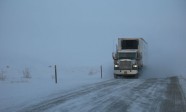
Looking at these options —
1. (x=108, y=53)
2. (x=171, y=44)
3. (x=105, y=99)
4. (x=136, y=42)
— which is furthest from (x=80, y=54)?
(x=105, y=99)

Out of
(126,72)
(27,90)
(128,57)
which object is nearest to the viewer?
(27,90)

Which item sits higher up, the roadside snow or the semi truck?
the semi truck

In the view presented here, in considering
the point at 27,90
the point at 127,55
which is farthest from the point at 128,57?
the point at 27,90

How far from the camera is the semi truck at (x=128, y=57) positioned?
37.7m

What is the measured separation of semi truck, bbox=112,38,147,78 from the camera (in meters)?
37.7

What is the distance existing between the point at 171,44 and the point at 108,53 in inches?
997

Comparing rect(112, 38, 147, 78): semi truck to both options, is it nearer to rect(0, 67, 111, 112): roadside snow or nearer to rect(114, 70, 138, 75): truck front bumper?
rect(114, 70, 138, 75): truck front bumper

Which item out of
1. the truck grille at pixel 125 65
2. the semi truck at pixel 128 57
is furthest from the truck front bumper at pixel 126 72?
the truck grille at pixel 125 65

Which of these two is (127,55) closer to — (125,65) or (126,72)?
(125,65)

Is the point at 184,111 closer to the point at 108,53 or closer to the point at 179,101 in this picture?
the point at 179,101

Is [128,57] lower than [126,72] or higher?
higher

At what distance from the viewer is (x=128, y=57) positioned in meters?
38.3

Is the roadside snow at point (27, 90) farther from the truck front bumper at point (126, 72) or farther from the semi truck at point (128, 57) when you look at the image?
the semi truck at point (128, 57)

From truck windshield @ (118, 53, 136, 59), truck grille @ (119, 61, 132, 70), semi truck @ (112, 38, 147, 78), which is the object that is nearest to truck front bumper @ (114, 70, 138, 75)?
semi truck @ (112, 38, 147, 78)
